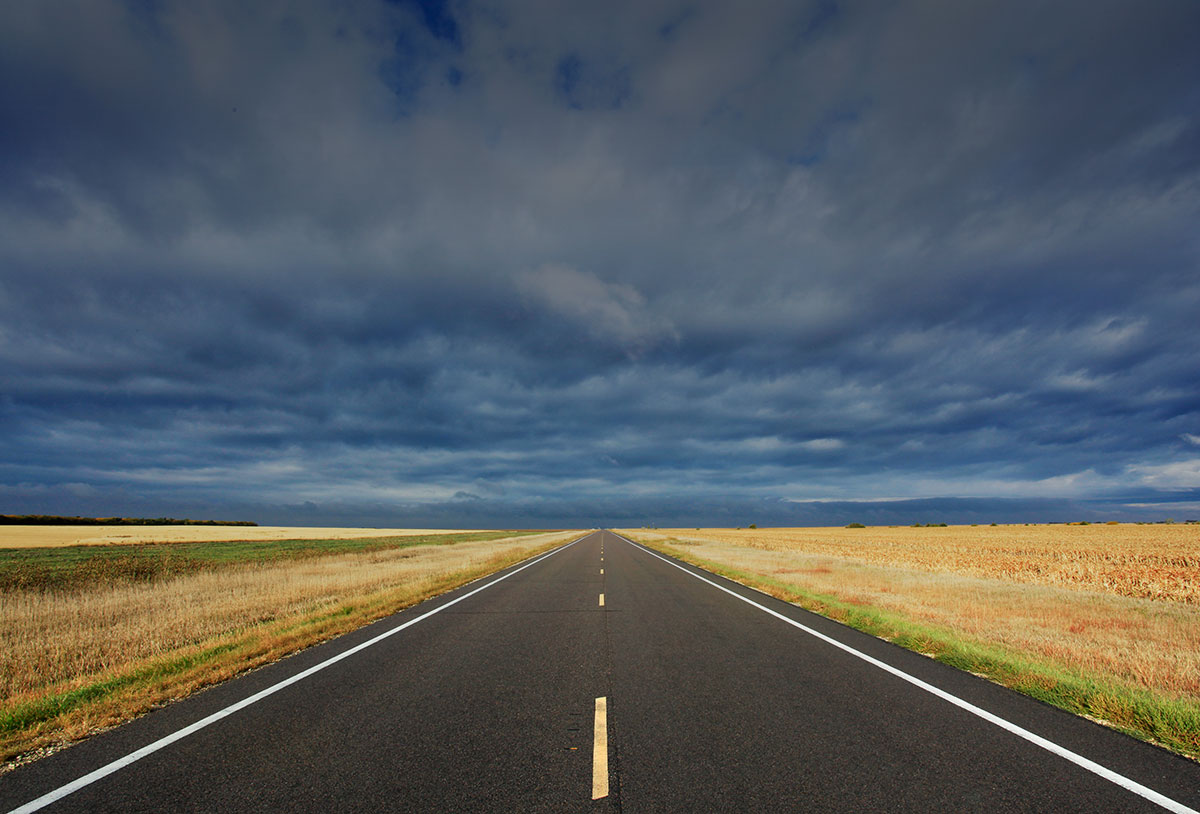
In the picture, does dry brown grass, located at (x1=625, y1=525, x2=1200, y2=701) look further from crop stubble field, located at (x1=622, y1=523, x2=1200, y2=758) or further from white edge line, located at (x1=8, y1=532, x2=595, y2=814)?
white edge line, located at (x1=8, y1=532, x2=595, y2=814)

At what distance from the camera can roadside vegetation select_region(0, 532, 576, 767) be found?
627cm

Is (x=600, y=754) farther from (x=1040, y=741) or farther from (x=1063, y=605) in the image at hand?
(x=1063, y=605)

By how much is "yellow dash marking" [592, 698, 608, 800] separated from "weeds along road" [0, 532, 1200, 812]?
20mm

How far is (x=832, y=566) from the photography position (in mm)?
27156

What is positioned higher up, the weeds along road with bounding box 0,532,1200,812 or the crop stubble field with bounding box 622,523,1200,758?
the weeds along road with bounding box 0,532,1200,812

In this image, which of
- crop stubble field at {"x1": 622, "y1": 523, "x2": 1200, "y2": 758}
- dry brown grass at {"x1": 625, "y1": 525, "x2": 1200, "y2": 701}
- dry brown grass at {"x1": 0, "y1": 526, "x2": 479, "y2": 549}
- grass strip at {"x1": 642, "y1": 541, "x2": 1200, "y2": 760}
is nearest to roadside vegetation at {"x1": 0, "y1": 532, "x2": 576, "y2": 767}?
grass strip at {"x1": 642, "y1": 541, "x2": 1200, "y2": 760}

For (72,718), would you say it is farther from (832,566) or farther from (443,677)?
(832,566)

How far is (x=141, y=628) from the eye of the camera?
11234mm

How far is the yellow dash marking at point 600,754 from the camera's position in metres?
4.04

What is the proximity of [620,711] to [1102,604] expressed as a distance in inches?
645

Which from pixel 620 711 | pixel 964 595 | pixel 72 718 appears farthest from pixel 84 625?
pixel 964 595

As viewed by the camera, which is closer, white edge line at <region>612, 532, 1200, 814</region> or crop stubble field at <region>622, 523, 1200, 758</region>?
white edge line at <region>612, 532, 1200, 814</region>

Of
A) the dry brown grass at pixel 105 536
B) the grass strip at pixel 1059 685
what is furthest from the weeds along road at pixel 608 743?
the dry brown grass at pixel 105 536

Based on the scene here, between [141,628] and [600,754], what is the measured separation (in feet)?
38.8
